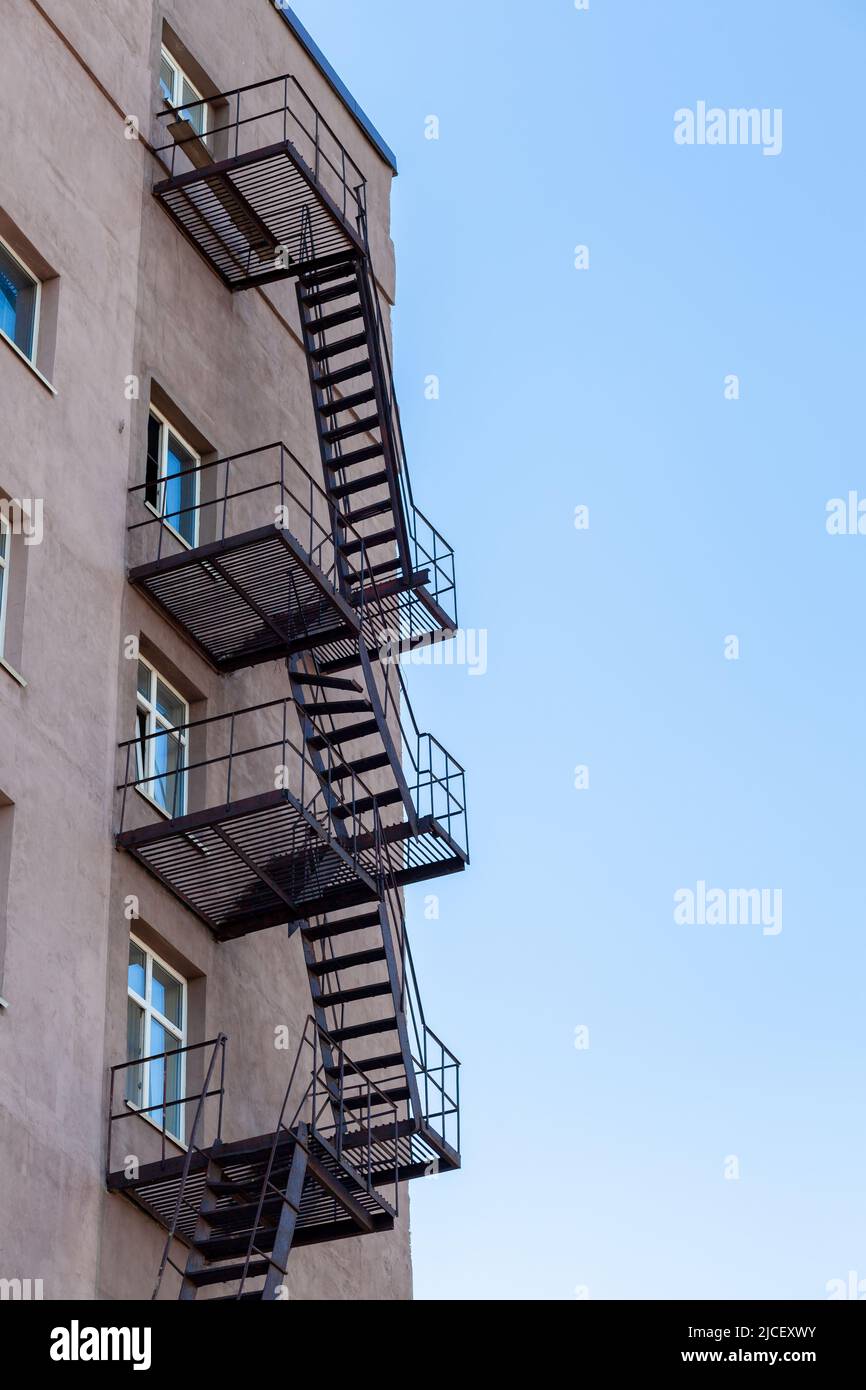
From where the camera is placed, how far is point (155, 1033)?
78.5 ft

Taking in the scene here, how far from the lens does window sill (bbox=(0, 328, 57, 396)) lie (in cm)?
2388

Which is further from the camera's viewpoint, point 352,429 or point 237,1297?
point 352,429

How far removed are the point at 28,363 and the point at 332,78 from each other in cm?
1264

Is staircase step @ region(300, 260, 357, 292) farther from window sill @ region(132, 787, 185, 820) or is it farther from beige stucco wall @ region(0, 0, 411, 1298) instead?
window sill @ region(132, 787, 185, 820)

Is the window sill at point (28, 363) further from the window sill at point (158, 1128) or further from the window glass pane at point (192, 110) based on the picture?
the window sill at point (158, 1128)

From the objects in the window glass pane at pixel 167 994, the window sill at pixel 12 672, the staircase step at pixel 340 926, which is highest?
the window sill at pixel 12 672

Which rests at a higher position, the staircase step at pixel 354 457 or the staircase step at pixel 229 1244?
the staircase step at pixel 354 457

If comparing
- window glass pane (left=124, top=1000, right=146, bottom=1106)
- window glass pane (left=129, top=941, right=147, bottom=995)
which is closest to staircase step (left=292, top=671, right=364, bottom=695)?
window glass pane (left=129, top=941, right=147, bottom=995)

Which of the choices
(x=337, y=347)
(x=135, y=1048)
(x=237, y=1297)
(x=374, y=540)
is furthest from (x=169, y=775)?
(x=337, y=347)

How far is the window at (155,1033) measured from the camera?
23203mm

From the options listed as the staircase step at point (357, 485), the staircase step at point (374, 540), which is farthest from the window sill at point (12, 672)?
the staircase step at point (357, 485)

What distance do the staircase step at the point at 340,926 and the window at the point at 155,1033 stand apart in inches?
68.0

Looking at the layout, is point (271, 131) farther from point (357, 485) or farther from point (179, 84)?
point (357, 485)
